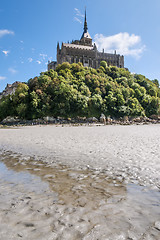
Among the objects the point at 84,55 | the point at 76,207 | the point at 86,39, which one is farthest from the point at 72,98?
the point at 86,39

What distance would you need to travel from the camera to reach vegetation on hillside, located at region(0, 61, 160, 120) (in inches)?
1884

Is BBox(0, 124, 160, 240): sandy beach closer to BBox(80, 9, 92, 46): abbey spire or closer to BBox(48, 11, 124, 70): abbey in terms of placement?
BBox(48, 11, 124, 70): abbey

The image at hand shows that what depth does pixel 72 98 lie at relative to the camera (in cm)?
5022

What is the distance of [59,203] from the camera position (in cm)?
281

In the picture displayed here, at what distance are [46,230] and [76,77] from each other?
6540 cm

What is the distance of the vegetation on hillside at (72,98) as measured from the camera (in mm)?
47844

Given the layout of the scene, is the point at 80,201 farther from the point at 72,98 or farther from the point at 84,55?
the point at 84,55

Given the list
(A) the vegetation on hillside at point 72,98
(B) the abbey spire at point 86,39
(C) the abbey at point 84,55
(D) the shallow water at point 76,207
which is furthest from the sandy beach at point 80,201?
(B) the abbey spire at point 86,39

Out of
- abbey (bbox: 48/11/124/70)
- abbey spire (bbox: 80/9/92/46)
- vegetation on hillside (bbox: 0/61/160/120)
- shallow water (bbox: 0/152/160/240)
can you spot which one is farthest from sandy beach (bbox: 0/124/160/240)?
abbey spire (bbox: 80/9/92/46)

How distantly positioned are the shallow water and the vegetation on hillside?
44.0 meters

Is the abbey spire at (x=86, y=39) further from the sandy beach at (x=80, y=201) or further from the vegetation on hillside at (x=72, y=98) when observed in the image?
the sandy beach at (x=80, y=201)

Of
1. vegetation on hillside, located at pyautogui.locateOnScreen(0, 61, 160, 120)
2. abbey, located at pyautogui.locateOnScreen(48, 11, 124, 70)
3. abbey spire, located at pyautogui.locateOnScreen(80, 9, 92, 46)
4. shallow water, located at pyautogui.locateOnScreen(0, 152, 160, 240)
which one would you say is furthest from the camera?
abbey spire, located at pyautogui.locateOnScreen(80, 9, 92, 46)

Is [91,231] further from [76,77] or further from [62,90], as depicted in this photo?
[76,77]

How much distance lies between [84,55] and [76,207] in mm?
103214
